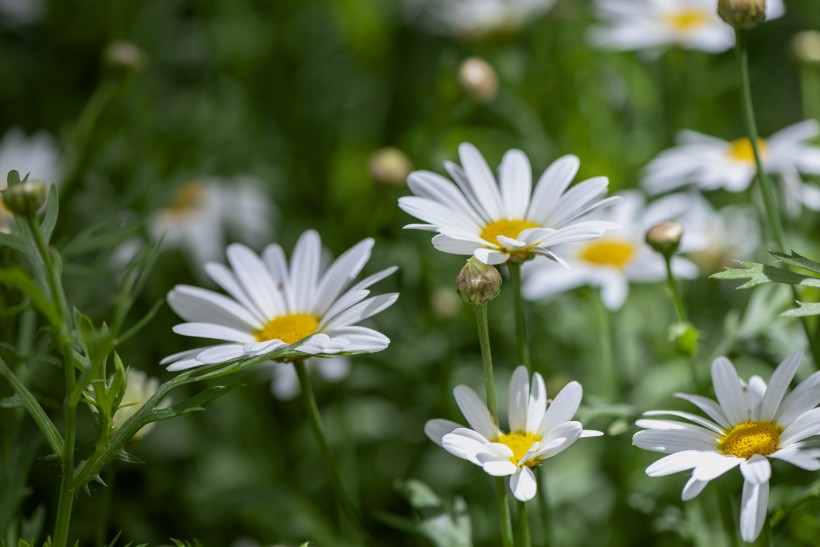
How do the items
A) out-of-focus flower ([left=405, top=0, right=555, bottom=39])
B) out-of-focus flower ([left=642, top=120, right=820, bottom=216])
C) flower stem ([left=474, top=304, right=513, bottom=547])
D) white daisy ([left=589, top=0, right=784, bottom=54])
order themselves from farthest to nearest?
out-of-focus flower ([left=405, top=0, right=555, bottom=39]) < white daisy ([left=589, top=0, right=784, bottom=54]) < out-of-focus flower ([left=642, top=120, right=820, bottom=216]) < flower stem ([left=474, top=304, right=513, bottom=547])

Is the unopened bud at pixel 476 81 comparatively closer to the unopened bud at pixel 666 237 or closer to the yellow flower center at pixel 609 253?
the yellow flower center at pixel 609 253

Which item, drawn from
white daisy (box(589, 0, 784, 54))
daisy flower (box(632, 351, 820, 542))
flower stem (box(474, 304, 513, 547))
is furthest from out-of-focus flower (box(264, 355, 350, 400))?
white daisy (box(589, 0, 784, 54))

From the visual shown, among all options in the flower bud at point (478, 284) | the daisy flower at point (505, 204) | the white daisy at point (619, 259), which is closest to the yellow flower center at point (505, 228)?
the daisy flower at point (505, 204)

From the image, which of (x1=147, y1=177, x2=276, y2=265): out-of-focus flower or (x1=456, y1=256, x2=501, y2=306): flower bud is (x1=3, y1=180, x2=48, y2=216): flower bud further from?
(x1=147, y1=177, x2=276, y2=265): out-of-focus flower

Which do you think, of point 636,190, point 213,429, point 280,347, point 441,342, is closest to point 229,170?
point 213,429

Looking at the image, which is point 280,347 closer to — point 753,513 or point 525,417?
point 525,417
